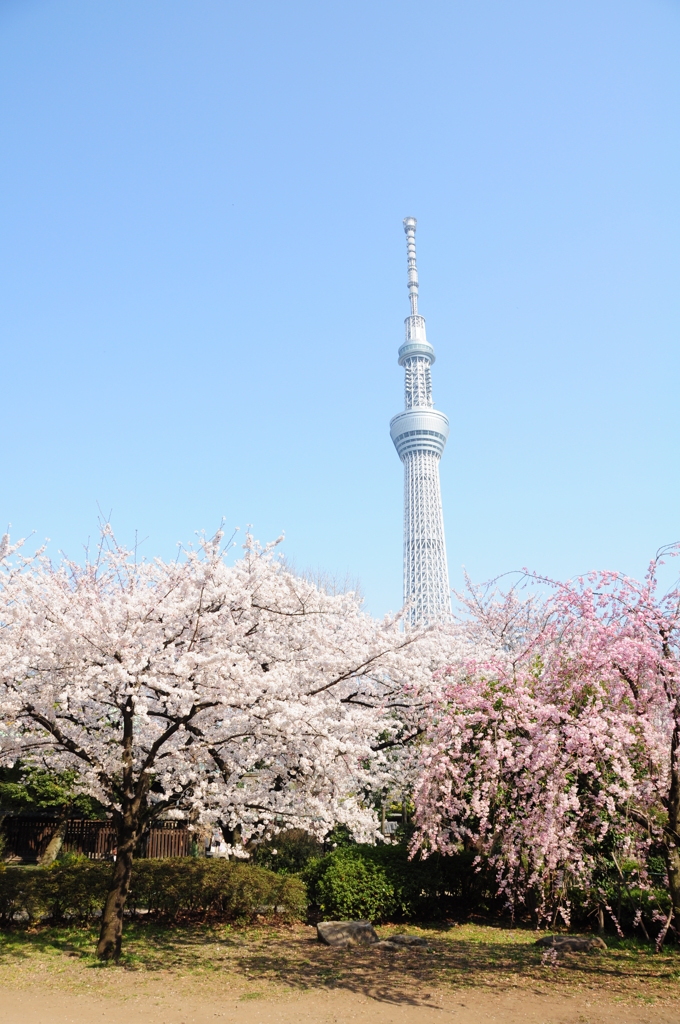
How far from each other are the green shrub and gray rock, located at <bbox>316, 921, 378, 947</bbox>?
1172mm

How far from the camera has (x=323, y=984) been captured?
824 cm

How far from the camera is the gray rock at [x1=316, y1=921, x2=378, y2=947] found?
1031 cm

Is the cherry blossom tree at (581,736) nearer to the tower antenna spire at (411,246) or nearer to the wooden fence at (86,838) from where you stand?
the wooden fence at (86,838)

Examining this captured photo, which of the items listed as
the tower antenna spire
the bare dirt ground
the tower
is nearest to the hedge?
the bare dirt ground

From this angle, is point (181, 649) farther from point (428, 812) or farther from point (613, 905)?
point (613, 905)

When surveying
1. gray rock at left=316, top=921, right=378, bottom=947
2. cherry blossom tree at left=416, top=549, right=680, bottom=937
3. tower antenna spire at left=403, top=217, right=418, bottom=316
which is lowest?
gray rock at left=316, top=921, right=378, bottom=947

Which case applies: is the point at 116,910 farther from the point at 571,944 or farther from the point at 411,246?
the point at 411,246

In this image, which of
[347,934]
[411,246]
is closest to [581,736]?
[347,934]

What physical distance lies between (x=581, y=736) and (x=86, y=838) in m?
18.6

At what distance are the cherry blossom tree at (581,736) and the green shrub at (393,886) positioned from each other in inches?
130

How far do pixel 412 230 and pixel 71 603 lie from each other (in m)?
113

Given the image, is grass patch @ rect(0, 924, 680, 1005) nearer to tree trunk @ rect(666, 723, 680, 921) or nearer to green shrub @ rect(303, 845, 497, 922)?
green shrub @ rect(303, 845, 497, 922)

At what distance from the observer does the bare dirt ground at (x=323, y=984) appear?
7.12 metres

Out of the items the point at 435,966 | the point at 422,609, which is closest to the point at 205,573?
the point at 435,966
